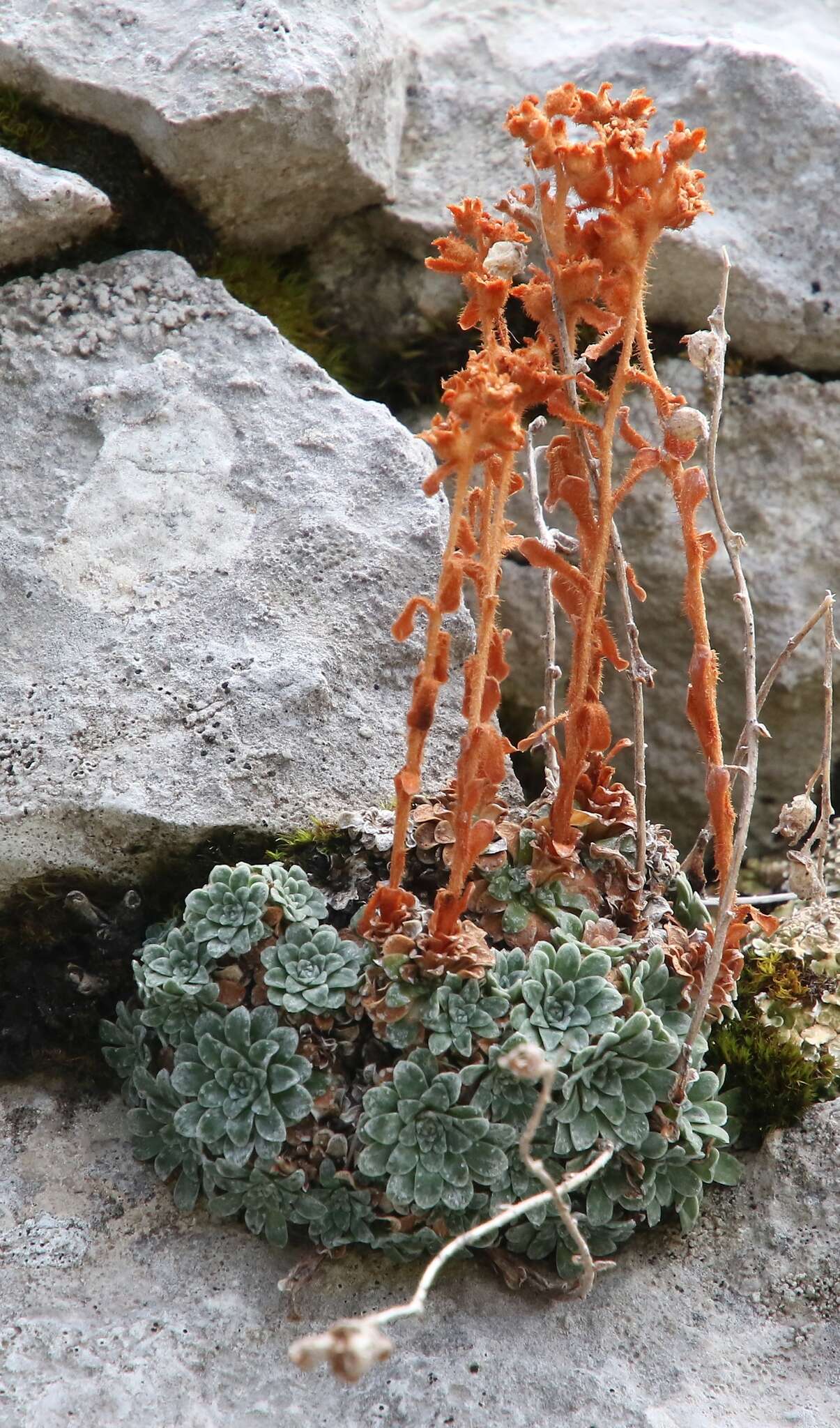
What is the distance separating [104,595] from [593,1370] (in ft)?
5.92

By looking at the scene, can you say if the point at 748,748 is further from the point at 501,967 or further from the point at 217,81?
the point at 217,81

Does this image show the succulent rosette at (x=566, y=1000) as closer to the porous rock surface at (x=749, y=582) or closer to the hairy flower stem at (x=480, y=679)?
the hairy flower stem at (x=480, y=679)

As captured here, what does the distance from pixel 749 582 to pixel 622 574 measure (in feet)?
4.19

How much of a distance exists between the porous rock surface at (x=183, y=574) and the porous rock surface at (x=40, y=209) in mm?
86

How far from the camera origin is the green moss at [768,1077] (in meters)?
2.37

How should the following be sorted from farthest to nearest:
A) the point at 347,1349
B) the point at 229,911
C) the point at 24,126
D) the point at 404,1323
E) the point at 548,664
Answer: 1. the point at 24,126
2. the point at 548,664
3. the point at 229,911
4. the point at 404,1323
5. the point at 347,1349

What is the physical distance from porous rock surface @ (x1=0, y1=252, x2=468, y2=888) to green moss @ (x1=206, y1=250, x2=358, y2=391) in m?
0.22

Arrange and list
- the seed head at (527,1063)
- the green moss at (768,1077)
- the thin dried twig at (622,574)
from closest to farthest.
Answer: the seed head at (527,1063) → the thin dried twig at (622,574) → the green moss at (768,1077)

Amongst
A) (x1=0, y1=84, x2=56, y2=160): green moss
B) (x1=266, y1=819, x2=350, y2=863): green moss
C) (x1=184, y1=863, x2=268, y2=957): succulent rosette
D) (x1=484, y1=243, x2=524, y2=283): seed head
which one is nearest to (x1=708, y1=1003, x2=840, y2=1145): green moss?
(x1=266, y1=819, x2=350, y2=863): green moss

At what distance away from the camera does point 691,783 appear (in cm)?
360

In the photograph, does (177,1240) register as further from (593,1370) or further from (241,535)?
(241,535)

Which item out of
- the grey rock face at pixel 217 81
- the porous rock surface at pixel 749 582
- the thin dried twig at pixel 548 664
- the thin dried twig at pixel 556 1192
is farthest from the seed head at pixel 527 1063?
the grey rock face at pixel 217 81

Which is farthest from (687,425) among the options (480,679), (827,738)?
(827,738)

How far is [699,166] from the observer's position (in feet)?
10.8
